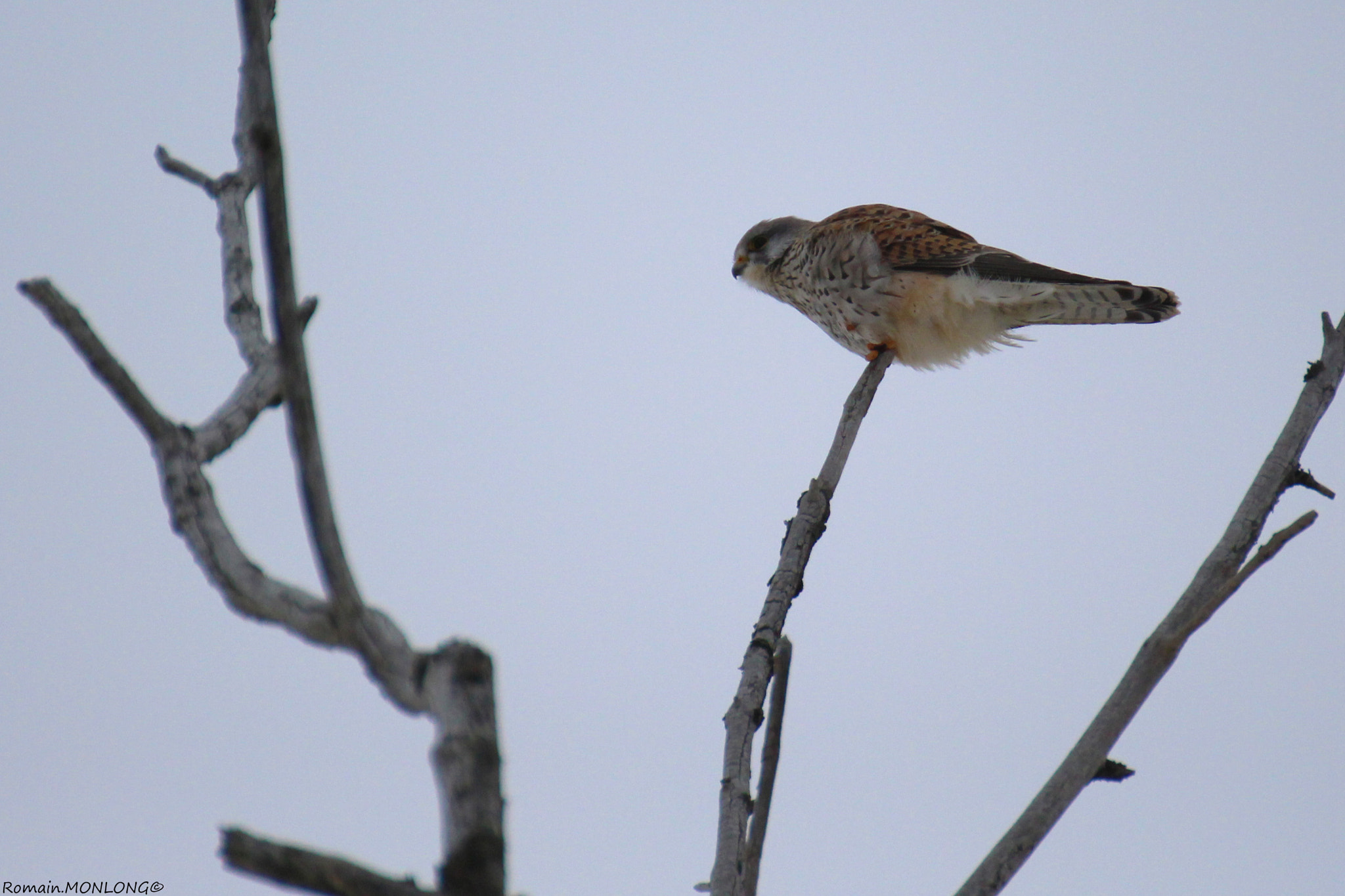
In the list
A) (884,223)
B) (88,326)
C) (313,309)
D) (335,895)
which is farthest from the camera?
(884,223)

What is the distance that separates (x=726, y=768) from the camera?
1.73 meters

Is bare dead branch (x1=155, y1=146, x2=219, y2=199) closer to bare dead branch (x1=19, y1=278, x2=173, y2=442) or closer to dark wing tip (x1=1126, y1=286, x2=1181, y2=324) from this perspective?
bare dead branch (x1=19, y1=278, x2=173, y2=442)

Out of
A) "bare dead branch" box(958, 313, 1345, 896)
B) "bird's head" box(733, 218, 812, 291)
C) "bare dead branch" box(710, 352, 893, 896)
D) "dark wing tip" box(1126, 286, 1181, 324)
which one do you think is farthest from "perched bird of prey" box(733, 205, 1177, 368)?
"bare dead branch" box(958, 313, 1345, 896)

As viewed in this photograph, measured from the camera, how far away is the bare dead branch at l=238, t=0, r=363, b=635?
2.77ft

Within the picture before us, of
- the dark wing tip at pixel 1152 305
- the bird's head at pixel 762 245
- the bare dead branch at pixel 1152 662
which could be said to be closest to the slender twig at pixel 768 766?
the bare dead branch at pixel 1152 662

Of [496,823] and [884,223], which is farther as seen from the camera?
[884,223]

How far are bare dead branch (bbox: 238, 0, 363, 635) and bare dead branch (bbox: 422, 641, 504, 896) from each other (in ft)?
0.33

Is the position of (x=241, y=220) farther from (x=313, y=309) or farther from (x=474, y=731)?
(x=474, y=731)

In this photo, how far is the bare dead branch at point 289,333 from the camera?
843 millimetres

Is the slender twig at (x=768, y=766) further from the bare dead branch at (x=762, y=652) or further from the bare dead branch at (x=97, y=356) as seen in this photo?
the bare dead branch at (x=97, y=356)

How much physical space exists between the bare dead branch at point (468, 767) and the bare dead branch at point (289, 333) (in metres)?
0.10

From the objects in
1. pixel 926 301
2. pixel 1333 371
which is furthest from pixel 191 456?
pixel 926 301

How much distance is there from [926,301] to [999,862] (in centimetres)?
278

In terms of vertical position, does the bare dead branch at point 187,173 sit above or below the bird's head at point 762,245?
below
